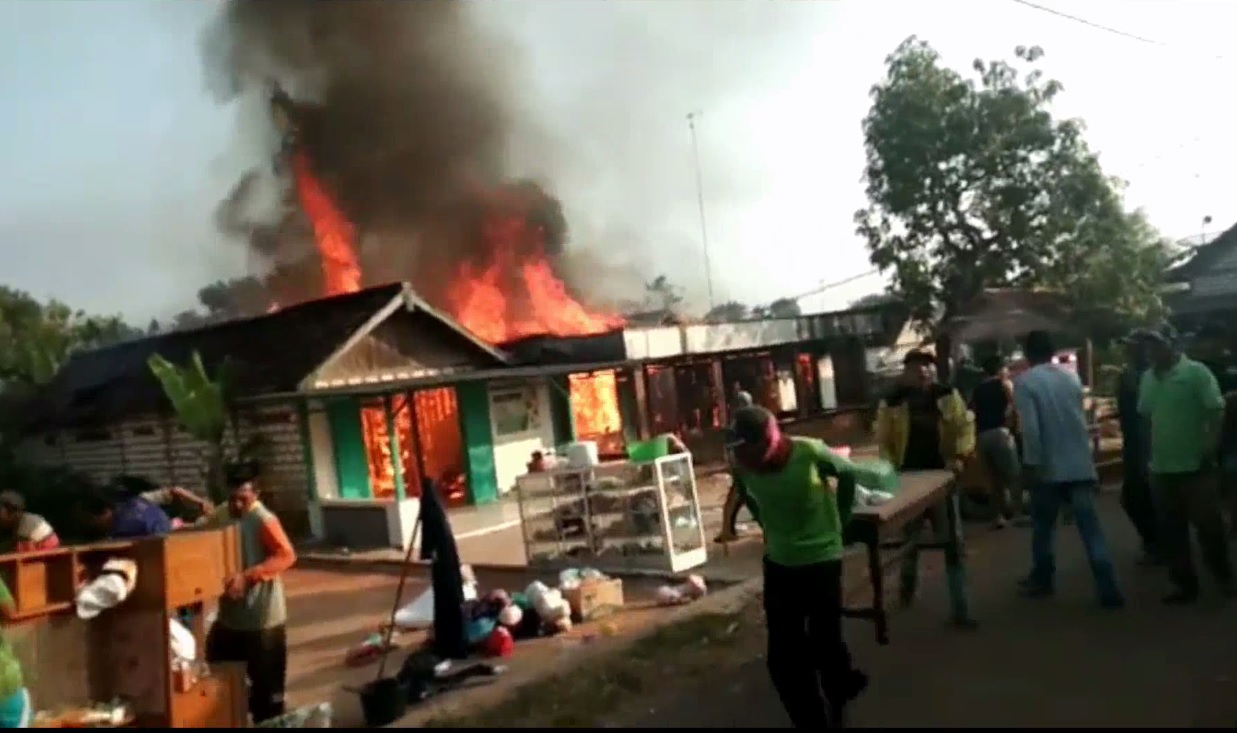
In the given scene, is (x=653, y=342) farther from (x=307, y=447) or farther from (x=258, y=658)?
(x=258, y=658)

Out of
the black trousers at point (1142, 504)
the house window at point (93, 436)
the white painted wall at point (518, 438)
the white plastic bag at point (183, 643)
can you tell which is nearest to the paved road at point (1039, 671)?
the black trousers at point (1142, 504)

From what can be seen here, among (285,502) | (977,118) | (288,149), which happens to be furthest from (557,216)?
(285,502)

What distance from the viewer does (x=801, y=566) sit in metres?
5.01

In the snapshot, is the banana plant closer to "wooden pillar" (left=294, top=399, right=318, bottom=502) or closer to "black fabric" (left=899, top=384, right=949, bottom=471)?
"wooden pillar" (left=294, top=399, right=318, bottom=502)

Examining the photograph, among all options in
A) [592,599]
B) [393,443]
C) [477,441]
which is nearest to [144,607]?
[592,599]

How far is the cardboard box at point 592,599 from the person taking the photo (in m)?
9.24

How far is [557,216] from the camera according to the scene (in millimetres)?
35375

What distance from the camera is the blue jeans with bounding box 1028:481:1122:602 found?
22.7 feet

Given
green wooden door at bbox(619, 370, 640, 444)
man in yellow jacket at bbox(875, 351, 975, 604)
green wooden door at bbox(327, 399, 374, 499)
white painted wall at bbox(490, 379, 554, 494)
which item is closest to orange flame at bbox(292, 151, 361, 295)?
green wooden door at bbox(619, 370, 640, 444)

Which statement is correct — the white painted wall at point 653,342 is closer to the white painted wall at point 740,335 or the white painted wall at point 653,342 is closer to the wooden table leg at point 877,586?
the white painted wall at point 740,335

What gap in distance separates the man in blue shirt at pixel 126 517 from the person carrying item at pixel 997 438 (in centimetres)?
731

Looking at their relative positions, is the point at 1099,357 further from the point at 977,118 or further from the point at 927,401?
the point at 927,401

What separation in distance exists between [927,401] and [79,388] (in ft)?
67.2

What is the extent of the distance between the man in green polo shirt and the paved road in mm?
292
